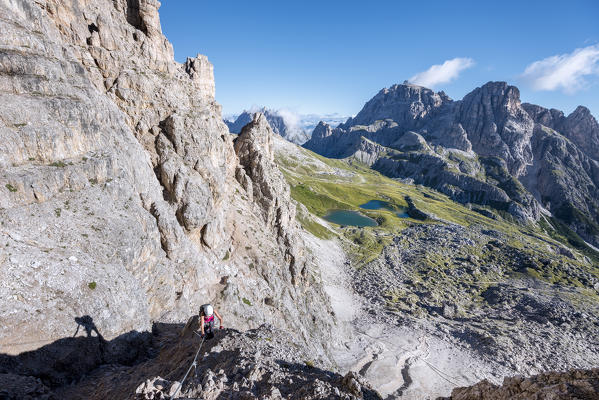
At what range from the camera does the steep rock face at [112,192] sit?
82.9 feet

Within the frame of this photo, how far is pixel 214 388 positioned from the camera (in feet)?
60.0

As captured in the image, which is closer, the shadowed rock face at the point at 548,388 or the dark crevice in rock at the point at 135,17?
the shadowed rock face at the point at 548,388

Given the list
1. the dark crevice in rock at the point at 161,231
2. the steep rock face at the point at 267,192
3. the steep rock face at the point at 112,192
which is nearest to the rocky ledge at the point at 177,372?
the steep rock face at the point at 112,192

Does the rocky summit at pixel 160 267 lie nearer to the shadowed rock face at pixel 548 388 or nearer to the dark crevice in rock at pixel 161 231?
the shadowed rock face at pixel 548 388

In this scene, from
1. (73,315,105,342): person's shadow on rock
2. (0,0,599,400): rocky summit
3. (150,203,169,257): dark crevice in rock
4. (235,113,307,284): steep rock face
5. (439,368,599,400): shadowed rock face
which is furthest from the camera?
(235,113,307,284): steep rock face

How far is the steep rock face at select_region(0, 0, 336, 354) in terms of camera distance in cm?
2528

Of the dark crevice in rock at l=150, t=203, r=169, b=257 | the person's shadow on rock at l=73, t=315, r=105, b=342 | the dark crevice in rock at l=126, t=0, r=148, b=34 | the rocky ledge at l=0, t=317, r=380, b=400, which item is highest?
the dark crevice in rock at l=126, t=0, r=148, b=34

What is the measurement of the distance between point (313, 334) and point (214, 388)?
1925 inches

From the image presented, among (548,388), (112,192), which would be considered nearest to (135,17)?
(112,192)

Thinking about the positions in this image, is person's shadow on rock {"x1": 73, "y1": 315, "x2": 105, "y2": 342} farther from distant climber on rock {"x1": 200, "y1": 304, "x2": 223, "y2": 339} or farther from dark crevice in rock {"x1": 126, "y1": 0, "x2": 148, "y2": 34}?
dark crevice in rock {"x1": 126, "y1": 0, "x2": 148, "y2": 34}

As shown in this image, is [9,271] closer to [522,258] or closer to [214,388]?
[214,388]

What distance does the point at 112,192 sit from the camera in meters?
34.7

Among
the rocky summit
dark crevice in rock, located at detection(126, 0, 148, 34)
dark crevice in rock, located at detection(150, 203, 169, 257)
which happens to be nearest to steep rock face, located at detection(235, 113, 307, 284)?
the rocky summit

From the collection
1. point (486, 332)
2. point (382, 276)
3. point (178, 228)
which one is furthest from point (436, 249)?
point (178, 228)
